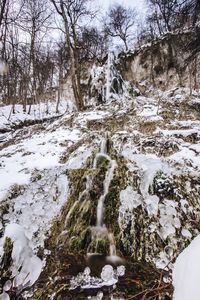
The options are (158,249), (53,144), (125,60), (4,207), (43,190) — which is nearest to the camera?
(158,249)

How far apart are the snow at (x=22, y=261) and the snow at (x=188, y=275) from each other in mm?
1940

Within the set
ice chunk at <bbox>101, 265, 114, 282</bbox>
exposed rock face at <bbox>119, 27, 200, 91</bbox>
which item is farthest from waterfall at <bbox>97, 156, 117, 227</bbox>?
exposed rock face at <bbox>119, 27, 200, 91</bbox>

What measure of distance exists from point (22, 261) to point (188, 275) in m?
2.29

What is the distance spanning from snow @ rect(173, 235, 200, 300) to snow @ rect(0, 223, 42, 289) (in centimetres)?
194

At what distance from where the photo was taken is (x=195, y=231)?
4.30 meters

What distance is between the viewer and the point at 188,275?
2.74m

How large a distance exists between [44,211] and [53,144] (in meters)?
2.99

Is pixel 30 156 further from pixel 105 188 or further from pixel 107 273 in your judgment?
pixel 107 273

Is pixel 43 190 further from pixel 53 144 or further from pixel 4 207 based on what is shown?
pixel 53 144

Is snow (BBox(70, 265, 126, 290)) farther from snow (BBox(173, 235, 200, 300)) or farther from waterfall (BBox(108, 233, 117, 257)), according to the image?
snow (BBox(173, 235, 200, 300))

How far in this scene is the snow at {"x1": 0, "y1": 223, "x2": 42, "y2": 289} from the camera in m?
3.72

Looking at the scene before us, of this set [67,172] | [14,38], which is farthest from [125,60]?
[67,172]

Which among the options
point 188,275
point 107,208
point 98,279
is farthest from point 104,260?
point 188,275

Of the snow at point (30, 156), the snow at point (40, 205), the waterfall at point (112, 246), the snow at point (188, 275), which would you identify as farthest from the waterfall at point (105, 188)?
the snow at point (188, 275)
